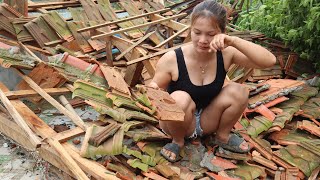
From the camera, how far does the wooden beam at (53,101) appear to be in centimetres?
Answer: 335

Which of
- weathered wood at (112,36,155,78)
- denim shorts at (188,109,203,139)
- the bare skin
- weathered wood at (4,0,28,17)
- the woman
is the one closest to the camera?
the bare skin

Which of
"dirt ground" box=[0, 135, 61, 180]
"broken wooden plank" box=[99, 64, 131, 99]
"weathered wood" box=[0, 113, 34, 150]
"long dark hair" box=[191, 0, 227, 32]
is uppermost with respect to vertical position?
"long dark hair" box=[191, 0, 227, 32]

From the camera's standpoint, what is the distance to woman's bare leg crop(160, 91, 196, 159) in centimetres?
294

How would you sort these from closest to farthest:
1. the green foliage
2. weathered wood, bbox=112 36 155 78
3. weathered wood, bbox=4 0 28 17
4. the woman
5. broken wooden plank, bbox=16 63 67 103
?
the woman → broken wooden plank, bbox=16 63 67 103 → weathered wood, bbox=112 36 155 78 → the green foliage → weathered wood, bbox=4 0 28 17

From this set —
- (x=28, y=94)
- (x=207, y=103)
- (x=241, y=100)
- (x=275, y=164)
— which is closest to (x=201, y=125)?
(x=207, y=103)

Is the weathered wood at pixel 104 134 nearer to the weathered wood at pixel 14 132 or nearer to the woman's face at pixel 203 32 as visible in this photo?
the weathered wood at pixel 14 132

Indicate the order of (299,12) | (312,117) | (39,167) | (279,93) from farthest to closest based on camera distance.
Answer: (299,12) < (279,93) < (312,117) < (39,167)

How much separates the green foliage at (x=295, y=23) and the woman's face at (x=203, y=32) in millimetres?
2034

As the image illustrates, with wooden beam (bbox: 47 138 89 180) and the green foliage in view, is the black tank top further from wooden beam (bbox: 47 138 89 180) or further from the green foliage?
the green foliage

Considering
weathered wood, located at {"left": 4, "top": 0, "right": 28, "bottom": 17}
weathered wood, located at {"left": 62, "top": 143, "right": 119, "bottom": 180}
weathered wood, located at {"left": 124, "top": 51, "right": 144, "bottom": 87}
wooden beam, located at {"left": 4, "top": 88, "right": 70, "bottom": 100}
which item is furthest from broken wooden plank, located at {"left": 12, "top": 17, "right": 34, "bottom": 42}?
weathered wood, located at {"left": 62, "top": 143, "right": 119, "bottom": 180}

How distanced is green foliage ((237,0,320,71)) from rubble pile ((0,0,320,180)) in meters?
0.25

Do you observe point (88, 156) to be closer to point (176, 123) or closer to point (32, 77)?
point (176, 123)

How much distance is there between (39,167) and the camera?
3.43 m

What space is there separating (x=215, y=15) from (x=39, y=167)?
6.79ft
